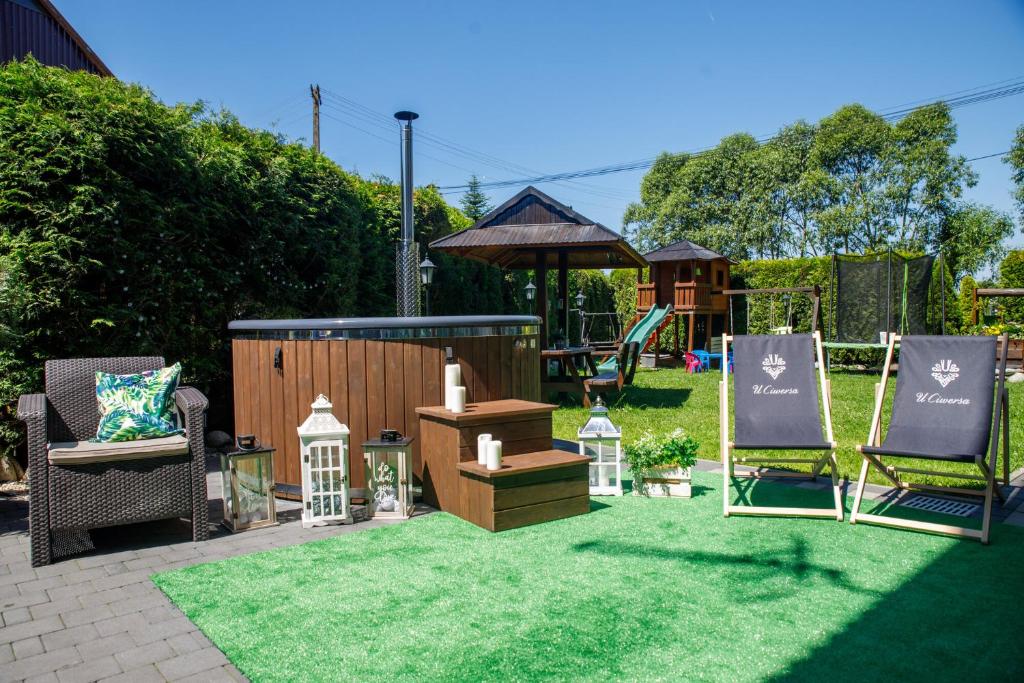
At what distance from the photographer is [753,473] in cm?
514

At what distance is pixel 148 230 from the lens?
5.43 meters

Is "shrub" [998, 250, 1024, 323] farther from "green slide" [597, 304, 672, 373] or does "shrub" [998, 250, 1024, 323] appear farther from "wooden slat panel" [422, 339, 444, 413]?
"wooden slat panel" [422, 339, 444, 413]

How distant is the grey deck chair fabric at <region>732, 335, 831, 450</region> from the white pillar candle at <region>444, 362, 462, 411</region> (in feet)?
5.86

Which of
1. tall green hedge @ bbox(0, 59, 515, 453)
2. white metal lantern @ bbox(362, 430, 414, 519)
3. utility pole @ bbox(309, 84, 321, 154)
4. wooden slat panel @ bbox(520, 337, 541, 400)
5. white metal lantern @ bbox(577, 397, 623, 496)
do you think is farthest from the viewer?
utility pole @ bbox(309, 84, 321, 154)

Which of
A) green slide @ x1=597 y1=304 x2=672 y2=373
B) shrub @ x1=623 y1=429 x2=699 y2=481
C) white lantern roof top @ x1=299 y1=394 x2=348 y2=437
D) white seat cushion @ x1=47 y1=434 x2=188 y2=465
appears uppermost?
green slide @ x1=597 y1=304 x2=672 y2=373

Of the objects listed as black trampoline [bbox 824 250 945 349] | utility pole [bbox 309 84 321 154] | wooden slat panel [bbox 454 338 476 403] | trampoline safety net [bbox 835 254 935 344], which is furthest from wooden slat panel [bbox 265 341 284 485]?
utility pole [bbox 309 84 321 154]

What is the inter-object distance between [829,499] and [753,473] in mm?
766

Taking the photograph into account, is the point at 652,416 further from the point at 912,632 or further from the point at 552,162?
the point at 552,162

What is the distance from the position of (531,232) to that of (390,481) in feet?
17.1

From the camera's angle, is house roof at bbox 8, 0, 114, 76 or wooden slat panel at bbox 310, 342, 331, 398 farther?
house roof at bbox 8, 0, 114, 76

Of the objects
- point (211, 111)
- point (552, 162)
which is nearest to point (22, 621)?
point (211, 111)

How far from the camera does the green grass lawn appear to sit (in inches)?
228

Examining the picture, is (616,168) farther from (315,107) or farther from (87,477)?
(87,477)

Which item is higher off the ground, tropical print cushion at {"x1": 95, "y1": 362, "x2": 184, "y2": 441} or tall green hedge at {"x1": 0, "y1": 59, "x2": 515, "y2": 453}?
tall green hedge at {"x1": 0, "y1": 59, "x2": 515, "y2": 453}
